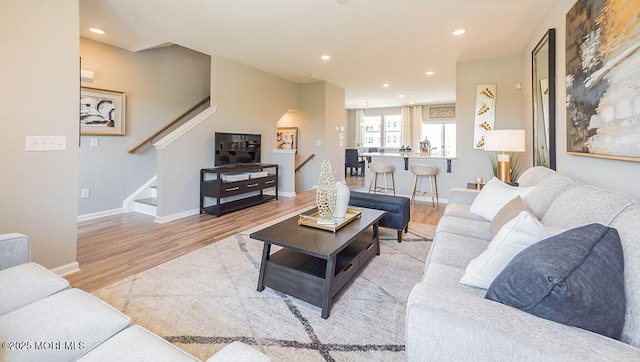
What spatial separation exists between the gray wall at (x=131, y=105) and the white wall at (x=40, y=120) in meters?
2.05

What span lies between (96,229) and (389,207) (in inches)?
145

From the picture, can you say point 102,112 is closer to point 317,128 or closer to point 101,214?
point 101,214

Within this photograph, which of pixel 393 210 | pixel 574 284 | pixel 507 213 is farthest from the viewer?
pixel 393 210

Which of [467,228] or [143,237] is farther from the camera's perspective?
[143,237]

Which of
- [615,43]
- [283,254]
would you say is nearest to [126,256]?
[283,254]

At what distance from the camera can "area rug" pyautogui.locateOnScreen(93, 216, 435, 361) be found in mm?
1564

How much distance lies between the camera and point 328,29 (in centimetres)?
362

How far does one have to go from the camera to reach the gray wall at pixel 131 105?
416 cm

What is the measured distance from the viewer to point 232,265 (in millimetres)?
2602

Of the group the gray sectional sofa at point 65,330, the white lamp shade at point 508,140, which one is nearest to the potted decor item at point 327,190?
the gray sectional sofa at point 65,330

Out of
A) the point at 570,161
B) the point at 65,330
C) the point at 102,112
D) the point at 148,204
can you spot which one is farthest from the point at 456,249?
the point at 102,112

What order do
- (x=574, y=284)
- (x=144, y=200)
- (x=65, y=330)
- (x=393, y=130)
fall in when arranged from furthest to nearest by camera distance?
(x=393, y=130)
(x=144, y=200)
(x=65, y=330)
(x=574, y=284)

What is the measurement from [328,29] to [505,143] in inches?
101

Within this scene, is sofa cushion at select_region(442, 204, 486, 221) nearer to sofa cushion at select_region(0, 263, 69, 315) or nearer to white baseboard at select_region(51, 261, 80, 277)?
sofa cushion at select_region(0, 263, 69, 315)
